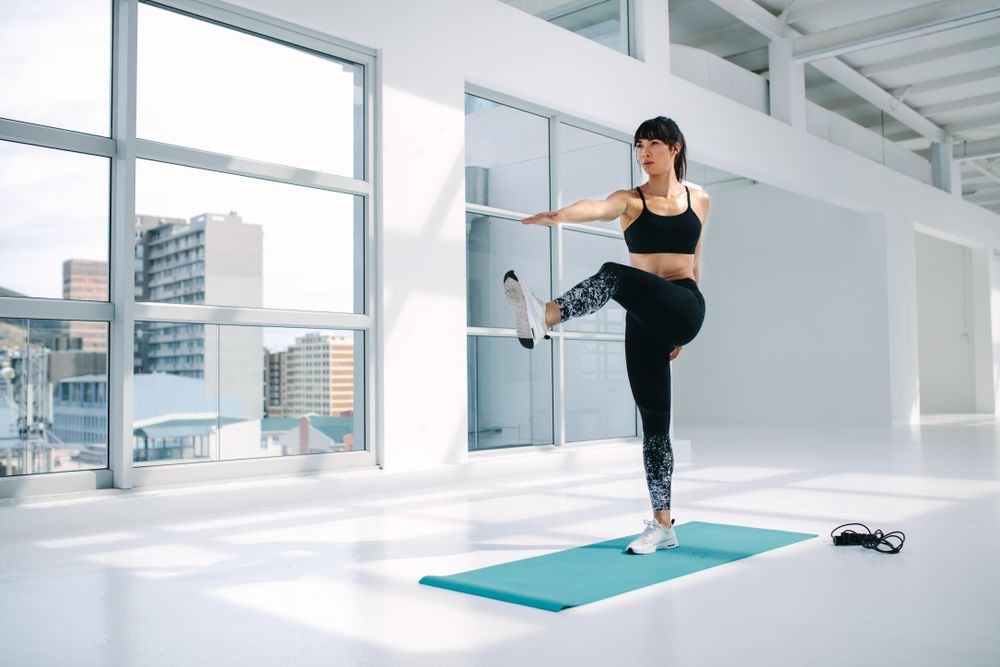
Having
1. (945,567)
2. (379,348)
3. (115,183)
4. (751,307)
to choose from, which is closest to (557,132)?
(379,348)

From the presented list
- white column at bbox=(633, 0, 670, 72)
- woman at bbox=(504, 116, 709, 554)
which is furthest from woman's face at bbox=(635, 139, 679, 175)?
white column at bbox=(633, 0, 670, 72)

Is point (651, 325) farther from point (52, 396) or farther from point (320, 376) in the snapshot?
point (52, 396)

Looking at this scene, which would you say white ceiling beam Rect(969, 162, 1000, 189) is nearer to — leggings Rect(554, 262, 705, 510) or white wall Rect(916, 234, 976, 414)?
white wall Rect(916, 234, 976, 414)

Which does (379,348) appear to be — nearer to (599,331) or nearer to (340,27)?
(340,27)

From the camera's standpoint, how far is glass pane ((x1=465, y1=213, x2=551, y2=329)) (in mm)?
5844

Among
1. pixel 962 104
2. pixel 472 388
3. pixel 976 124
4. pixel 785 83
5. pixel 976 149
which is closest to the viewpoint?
pixel 472 388

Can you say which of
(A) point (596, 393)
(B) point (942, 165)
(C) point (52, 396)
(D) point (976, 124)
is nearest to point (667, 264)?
(C) point (52, 396)

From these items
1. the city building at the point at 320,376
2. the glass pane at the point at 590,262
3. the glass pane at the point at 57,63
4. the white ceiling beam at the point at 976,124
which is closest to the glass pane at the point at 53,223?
the glass pane at the point at 57,63

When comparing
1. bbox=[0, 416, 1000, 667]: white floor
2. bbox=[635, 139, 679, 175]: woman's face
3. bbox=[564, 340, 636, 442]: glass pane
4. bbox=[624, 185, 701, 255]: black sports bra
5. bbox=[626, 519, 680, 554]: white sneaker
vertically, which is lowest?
bbox=[0, 416, 1000, 667]: white floor

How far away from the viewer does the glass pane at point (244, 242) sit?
4.25m

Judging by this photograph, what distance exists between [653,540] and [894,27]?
23.2 feet

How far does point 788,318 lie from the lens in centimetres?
1177

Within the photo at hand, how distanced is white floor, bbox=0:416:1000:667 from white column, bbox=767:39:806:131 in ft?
18.6

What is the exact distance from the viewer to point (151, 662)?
1.87 metres
